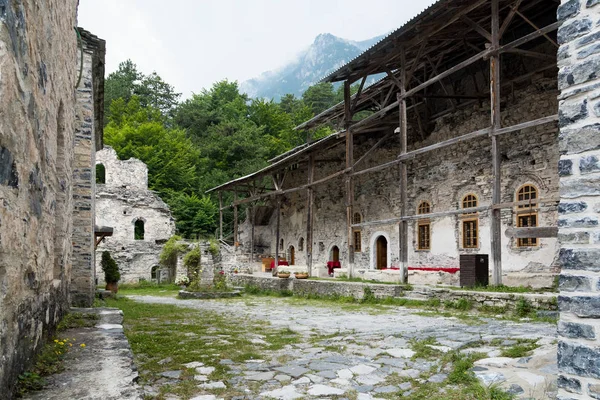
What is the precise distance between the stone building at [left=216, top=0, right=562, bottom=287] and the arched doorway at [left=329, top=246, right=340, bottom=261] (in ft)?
0.22

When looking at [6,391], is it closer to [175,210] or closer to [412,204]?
[412,204]

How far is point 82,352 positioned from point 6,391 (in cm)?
150

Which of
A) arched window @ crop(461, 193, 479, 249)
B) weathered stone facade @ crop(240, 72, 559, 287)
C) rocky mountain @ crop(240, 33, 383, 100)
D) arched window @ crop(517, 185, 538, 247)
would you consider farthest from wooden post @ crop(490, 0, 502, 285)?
rocky mountain @ crop(240, 33, 383, 100)

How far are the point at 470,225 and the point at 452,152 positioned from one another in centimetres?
262

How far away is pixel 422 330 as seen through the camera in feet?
23.5

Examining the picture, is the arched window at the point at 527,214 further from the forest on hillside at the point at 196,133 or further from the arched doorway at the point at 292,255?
the forest on hillside at the point at 196,133

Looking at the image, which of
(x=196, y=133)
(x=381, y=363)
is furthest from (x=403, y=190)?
(x=196, y=133)

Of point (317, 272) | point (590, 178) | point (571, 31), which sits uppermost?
point (571, 31)

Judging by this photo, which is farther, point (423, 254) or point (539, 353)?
point (423, 254)

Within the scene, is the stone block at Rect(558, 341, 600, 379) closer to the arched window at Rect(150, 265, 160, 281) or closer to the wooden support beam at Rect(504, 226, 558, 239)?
the wooden support beam at Rect(504, 226, 558, 239)

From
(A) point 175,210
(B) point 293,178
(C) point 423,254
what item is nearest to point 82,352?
(C) point 423,254

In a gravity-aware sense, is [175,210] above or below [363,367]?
above

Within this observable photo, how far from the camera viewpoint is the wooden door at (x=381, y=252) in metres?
20.2

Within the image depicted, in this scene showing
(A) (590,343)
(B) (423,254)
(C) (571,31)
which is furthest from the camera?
(B) (423,254)
